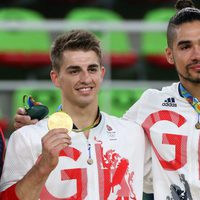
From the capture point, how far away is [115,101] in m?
10.6

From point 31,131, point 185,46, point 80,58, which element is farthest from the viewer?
point 185,46

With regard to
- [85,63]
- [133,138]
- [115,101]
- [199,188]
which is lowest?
[199,188]

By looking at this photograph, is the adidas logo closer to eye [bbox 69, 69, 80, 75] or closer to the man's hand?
eye [bbox 69, 69, 80, 75]

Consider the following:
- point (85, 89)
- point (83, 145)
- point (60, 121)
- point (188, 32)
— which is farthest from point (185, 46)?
point (60, 121)

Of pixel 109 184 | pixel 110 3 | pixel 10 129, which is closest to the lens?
pixel 109 184

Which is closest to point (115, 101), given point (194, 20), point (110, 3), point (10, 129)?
point (10, 129)

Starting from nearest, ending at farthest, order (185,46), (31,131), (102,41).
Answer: (31,131) → (185,46) → (102,41)

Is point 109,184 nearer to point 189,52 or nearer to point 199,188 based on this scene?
point 199,188

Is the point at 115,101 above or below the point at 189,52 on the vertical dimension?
above

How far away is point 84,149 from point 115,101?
5.63 metres

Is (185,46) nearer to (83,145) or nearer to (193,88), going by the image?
(193,88)

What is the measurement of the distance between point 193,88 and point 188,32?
13.9 inches

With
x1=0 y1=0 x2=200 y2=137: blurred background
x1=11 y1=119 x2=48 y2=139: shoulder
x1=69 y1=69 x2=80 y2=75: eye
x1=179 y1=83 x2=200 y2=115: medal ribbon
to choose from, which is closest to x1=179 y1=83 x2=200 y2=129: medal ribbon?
x1=179 y1=83 x2=200 y2=115: medal ribbon

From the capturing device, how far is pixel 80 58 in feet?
16.4
